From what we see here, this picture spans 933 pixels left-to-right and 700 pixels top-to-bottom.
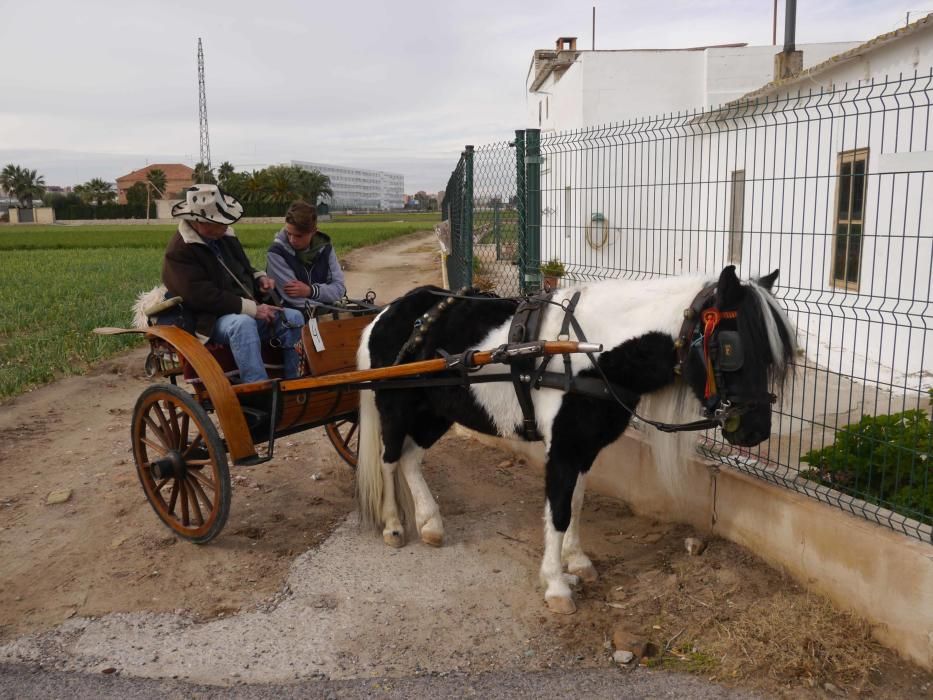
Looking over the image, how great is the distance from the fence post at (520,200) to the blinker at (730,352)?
341 cm

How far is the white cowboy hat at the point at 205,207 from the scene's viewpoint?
4.55m

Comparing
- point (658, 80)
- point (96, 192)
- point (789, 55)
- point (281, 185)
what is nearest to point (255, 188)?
point (281, 185)

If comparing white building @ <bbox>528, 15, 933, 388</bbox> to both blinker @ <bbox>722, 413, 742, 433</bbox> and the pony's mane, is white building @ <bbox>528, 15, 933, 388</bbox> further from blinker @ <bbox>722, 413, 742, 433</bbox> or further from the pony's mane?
blinker @ <bbox>722, 413, 742, 433</bbox>

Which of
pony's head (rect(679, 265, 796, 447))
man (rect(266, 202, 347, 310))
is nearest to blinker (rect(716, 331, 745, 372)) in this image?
pony's head (rect(679, 265, 796, 447))

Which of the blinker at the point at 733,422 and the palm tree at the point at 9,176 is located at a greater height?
the palm tree at the point at 9,176

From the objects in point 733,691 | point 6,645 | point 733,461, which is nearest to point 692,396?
point 733,461

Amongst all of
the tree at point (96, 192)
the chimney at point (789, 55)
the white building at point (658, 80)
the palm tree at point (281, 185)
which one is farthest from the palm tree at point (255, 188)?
the chimney at point (789, 55)

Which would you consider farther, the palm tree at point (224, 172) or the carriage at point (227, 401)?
the palm tree at point (224, 172)

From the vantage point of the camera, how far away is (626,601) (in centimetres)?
386

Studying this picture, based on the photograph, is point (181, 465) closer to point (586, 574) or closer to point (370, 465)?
point (370, 465)

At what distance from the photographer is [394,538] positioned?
15.1 feet

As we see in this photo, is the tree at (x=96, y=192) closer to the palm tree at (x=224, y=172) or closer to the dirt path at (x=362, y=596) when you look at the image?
the palm tree at (x=224, y=172)

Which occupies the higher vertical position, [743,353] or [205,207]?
[205,207]

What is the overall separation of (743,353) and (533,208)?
353 cm
